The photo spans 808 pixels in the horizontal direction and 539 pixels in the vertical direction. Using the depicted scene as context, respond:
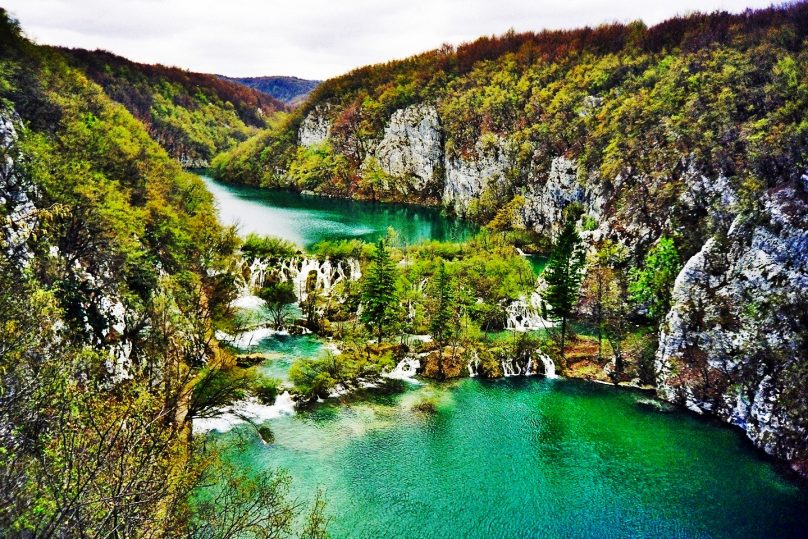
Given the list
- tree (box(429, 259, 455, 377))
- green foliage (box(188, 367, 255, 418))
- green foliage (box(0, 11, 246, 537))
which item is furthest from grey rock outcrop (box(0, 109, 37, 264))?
tree (box(429, 259, 455, 377))

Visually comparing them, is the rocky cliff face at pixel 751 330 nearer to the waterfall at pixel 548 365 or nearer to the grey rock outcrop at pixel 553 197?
the waterfall at pixel 548 365

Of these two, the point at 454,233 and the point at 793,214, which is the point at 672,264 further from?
the point at 454,233

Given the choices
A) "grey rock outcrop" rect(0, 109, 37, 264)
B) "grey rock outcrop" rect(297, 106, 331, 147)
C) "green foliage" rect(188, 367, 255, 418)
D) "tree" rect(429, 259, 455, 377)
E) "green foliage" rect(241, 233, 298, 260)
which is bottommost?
"green foliage" rect(188, 367, 255, 418)

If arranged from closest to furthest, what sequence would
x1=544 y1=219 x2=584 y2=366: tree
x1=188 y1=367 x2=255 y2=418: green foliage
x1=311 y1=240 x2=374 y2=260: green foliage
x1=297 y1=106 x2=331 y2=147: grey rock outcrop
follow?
1. x1=188 y1=367 x2=255 y2=418: green foliage
2. x1=544 y1=219 x2=584 y2=366: tree
3. x1=311 y1=240 x2=374 y2=260: green foliage
4. x1=297 y1=106 x2=331 y2=147: grey rock outcrop

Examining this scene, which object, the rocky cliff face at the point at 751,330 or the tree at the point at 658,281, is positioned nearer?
the rocky cliff face at the point at 751,330

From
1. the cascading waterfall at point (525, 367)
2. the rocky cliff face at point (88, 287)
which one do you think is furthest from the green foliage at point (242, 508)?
the cascading waterfall at point (525, 367)

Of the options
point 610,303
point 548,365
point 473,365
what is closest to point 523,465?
point 473,365

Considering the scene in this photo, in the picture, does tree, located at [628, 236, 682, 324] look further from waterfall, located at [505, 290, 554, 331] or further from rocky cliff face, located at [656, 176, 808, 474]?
waterfall, located at [505, 290, 554, 331]
